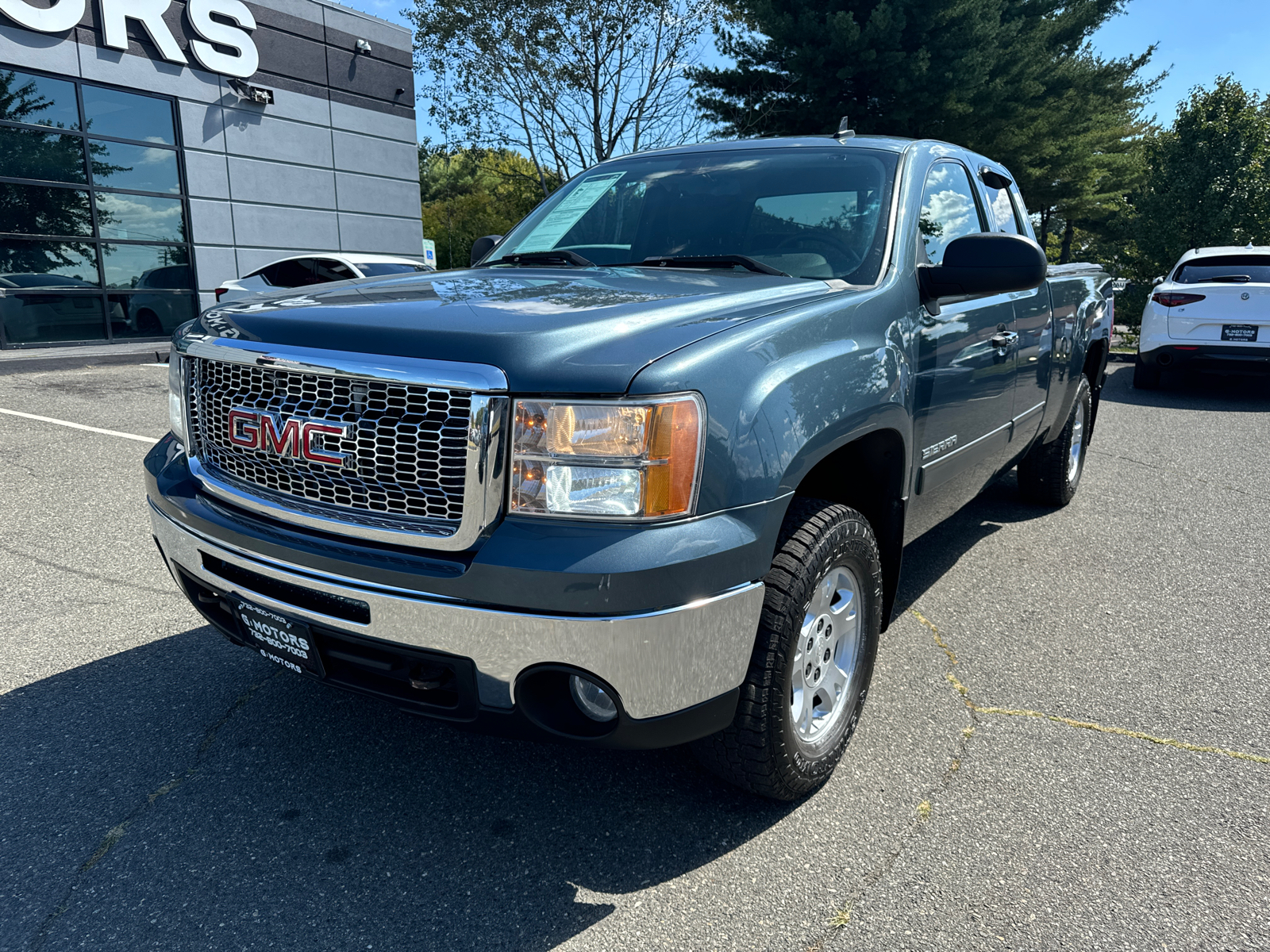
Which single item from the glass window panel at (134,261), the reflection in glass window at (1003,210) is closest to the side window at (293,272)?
the glass window panel at (134,261)

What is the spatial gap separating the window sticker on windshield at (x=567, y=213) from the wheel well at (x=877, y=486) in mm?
1597

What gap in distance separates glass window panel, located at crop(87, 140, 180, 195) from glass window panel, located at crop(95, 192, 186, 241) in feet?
0.63

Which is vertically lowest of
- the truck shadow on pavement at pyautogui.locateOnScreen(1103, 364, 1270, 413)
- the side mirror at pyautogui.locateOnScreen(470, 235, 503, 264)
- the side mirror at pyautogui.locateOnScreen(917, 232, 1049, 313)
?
the truck shadow on pavement at pyautogui.locateOnScreen(1103, 364, 1270, 413)

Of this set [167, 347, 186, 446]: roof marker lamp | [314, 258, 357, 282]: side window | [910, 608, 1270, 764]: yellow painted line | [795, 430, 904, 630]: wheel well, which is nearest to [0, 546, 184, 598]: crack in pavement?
[167, 347, 186, 446]: roof marker lamp

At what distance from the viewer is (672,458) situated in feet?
6.15

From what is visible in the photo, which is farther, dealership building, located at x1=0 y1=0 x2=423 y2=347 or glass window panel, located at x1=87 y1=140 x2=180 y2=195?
glass window panel, located at x1=87 y1=140 x2=180 y2=195

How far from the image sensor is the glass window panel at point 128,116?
14.5m

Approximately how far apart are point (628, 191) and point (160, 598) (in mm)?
2684

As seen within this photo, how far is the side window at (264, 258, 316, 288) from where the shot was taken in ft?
43.1

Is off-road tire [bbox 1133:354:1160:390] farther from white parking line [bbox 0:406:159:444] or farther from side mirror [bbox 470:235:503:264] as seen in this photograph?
white parking line [bbox 0:406:159:444]

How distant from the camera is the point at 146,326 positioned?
1562 cm

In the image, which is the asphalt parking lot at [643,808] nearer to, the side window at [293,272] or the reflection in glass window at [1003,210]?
the reflection in glass window at [1003,210]

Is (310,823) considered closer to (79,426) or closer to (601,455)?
(601,455)

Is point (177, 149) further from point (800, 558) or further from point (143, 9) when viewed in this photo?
point (800, 558)
